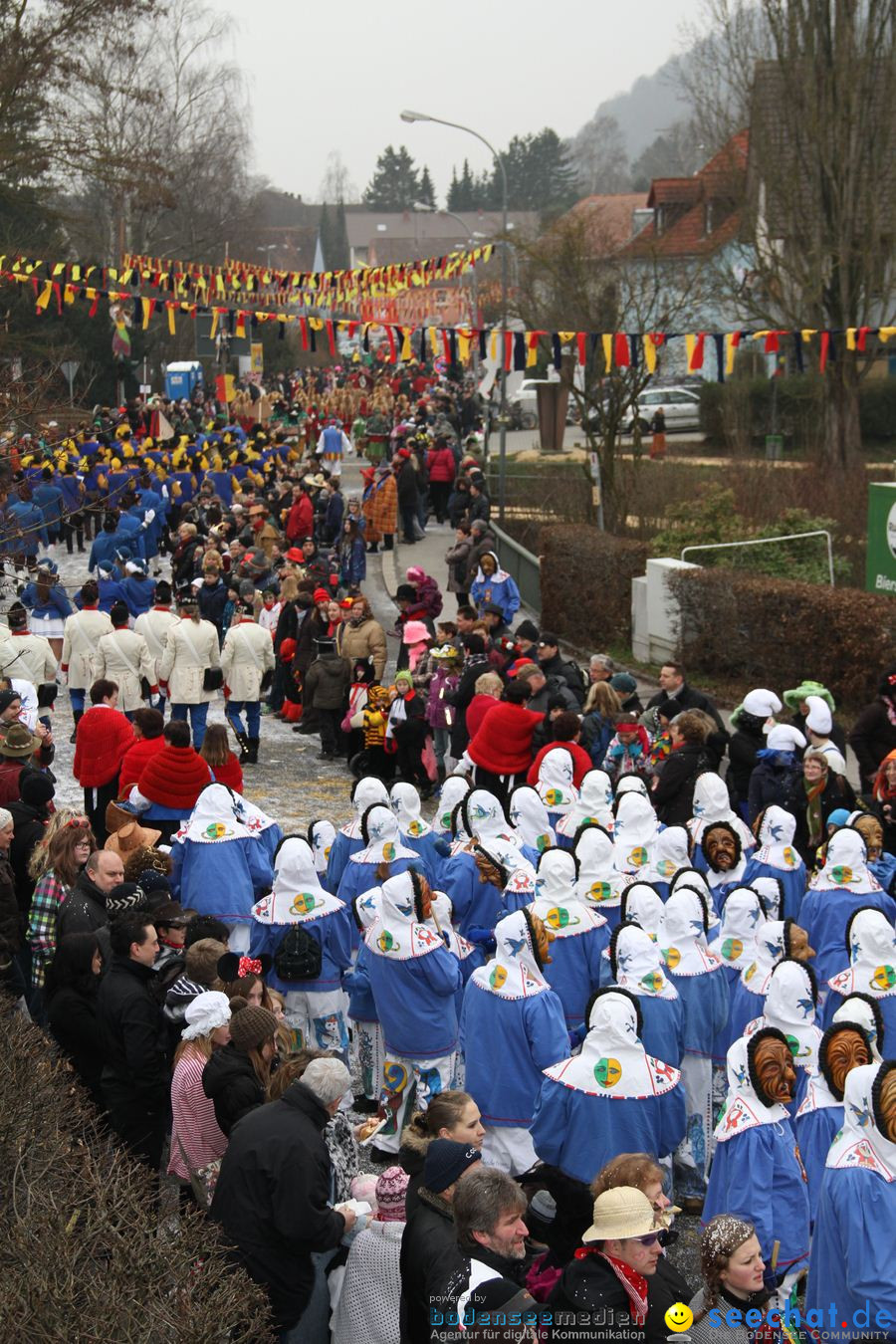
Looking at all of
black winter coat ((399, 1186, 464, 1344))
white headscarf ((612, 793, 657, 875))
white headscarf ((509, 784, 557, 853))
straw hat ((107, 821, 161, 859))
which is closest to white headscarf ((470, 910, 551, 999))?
black winter coat ((399, 1186, 464, 1344))

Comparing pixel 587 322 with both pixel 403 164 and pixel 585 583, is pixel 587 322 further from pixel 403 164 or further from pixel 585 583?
pixel 403 164

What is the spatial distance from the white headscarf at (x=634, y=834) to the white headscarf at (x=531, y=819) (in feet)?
1.87

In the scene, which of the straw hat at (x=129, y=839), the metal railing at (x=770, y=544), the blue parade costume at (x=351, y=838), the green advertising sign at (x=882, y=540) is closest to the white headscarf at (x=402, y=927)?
the blue parade costume at (x=351, y=838)

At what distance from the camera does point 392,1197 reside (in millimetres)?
5562

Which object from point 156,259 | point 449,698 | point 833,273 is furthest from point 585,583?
point 156,259

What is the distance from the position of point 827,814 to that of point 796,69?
23.5 metres

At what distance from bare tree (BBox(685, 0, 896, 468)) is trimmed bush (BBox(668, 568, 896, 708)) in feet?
41.8

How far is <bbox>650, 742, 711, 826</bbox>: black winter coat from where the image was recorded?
36.0 ft

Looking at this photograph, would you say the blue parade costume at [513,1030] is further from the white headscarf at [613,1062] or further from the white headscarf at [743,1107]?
the white headscarf at [743,1107]

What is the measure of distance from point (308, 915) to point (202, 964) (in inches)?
51.5

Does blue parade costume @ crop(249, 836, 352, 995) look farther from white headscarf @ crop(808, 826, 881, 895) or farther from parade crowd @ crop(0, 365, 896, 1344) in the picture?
white headscarf @ crop(808, 826, 881, 895)

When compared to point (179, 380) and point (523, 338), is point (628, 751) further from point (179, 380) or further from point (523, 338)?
point (179, 380)

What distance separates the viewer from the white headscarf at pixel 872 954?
7121 mm

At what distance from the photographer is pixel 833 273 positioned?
3092 centimetres
